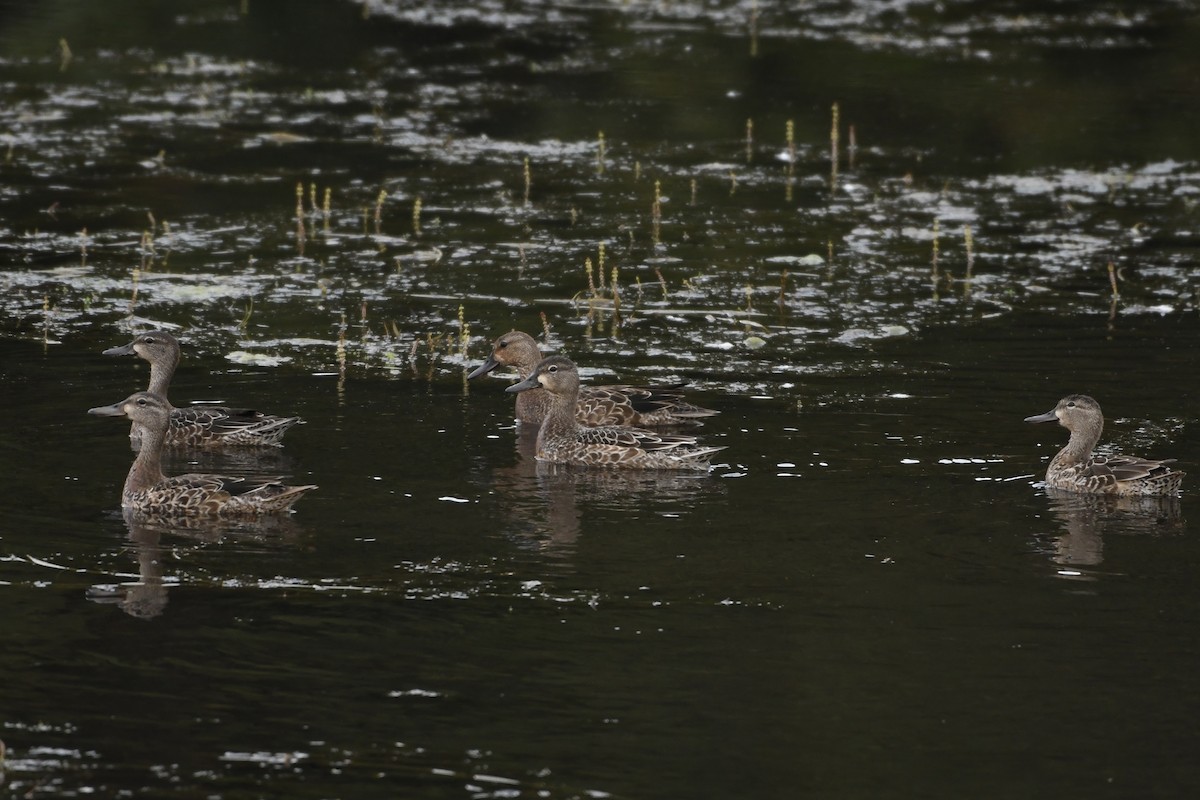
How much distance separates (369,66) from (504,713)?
1996 cm

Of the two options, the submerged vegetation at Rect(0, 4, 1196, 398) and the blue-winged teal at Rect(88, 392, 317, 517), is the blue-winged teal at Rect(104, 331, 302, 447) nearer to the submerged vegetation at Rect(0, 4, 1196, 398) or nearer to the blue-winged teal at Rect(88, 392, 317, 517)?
the blue-winged teal at Rect(88, 392, 317, 517)

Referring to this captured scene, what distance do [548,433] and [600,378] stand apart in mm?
1729

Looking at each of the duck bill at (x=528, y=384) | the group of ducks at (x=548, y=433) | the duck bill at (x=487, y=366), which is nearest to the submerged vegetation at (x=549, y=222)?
the duck bill at (x=487, y=366)

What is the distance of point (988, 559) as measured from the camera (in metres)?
11.1

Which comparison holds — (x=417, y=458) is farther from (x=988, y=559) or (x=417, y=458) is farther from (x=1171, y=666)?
(x=1171, y=666)

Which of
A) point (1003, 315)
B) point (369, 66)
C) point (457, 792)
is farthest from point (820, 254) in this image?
point (457, 792)

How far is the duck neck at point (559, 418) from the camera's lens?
45.7 ft

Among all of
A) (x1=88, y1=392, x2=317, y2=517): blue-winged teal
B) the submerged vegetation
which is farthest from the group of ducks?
the submerged vegetation

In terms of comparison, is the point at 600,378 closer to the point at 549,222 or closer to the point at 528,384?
the point at 528,384

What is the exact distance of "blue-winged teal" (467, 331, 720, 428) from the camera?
46.8ft

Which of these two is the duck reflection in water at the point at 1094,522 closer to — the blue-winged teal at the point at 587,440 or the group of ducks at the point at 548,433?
the group of ducks at the point at 548,433

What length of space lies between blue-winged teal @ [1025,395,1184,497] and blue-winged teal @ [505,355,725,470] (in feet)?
7.09

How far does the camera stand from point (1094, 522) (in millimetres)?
12008

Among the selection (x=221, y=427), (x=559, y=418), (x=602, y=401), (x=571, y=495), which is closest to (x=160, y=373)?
(x=221, y=427)
